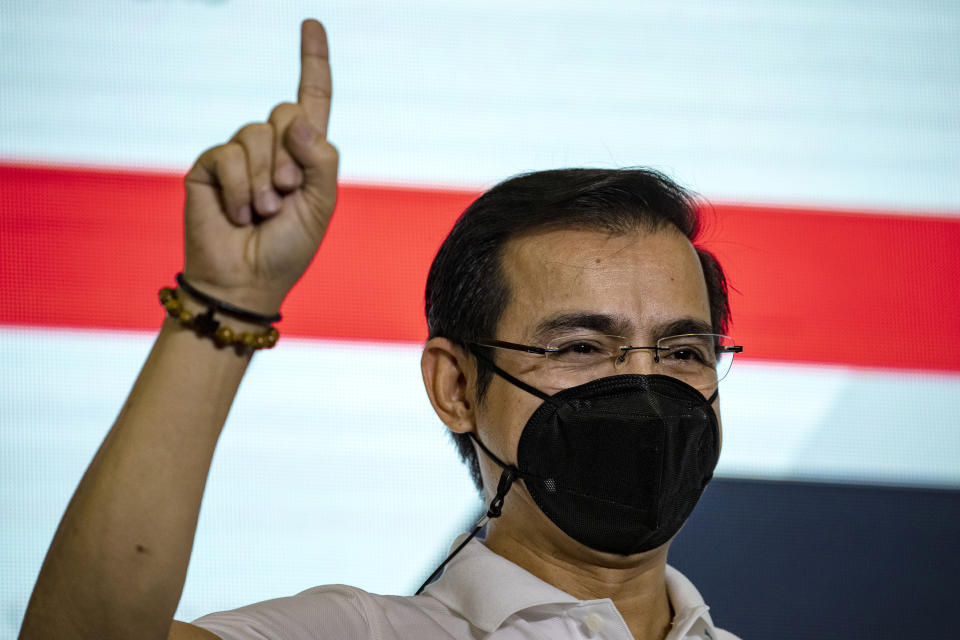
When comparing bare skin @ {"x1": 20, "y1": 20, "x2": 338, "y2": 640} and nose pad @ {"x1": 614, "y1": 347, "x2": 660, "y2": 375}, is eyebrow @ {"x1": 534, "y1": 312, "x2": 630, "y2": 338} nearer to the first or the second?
nose pad @ {"x1": 614, "y1": 347, "x2": 660, "y2": 375}

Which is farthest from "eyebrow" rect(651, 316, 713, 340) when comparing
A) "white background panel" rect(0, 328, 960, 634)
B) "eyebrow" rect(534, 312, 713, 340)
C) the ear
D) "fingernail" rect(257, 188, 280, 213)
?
"white background panel" rect(0, 328, 960, 634)

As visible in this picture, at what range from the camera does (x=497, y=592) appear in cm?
113

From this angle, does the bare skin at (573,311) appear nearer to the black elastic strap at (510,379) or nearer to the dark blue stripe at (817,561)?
the black elastic strap at (510,379)

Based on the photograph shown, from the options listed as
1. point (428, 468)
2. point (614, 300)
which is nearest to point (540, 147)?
point (428, 468)

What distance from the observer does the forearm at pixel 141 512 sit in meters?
0.65

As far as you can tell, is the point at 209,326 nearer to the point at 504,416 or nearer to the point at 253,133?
the point at 253,133

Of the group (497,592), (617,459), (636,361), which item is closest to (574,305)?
(636,361)

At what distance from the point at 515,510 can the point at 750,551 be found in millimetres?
962

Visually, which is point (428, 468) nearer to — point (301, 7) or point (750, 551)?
point (750, 551)

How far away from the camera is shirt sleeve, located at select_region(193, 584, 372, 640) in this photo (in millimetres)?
911

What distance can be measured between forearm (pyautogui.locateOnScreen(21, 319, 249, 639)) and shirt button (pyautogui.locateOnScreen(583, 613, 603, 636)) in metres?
0.60

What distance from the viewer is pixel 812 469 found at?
1.97 meters

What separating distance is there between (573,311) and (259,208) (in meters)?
0.56

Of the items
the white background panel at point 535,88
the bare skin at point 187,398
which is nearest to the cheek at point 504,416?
the bare skin at point 187,398
